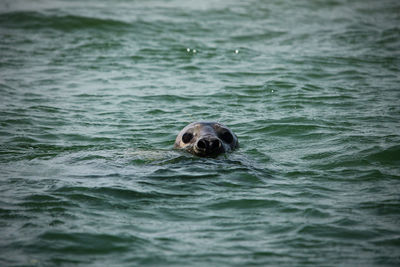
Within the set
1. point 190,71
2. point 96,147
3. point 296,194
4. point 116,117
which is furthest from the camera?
point 190,71

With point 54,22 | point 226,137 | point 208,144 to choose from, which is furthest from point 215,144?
point 54,22

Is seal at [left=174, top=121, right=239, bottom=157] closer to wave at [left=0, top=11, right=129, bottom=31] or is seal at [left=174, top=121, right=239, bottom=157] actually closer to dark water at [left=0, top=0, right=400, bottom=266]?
dark water at [left=0, top=0, right=400, bottom=266]

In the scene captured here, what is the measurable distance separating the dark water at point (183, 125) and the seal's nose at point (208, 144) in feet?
0.72

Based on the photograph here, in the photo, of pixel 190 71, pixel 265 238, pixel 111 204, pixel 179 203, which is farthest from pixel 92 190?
pixel 190 71

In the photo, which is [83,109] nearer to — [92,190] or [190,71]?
[190,71]

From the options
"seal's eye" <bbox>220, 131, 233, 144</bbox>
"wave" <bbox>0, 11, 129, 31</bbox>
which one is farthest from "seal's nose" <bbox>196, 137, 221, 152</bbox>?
"wave" <bbox>0, 11, 129, 31</bbox>

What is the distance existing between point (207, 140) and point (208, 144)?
0.19 feet

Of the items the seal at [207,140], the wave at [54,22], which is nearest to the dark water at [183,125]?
the wave at [54,22]

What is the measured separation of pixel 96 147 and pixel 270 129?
319 cm

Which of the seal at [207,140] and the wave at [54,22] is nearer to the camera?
the seal at [207,140]

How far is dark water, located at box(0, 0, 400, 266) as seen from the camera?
5703mm

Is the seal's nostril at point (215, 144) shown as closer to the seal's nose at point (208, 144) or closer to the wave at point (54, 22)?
the seal's nose at point (208, 144)

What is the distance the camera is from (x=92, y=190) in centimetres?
689

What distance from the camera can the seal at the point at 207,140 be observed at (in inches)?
310
